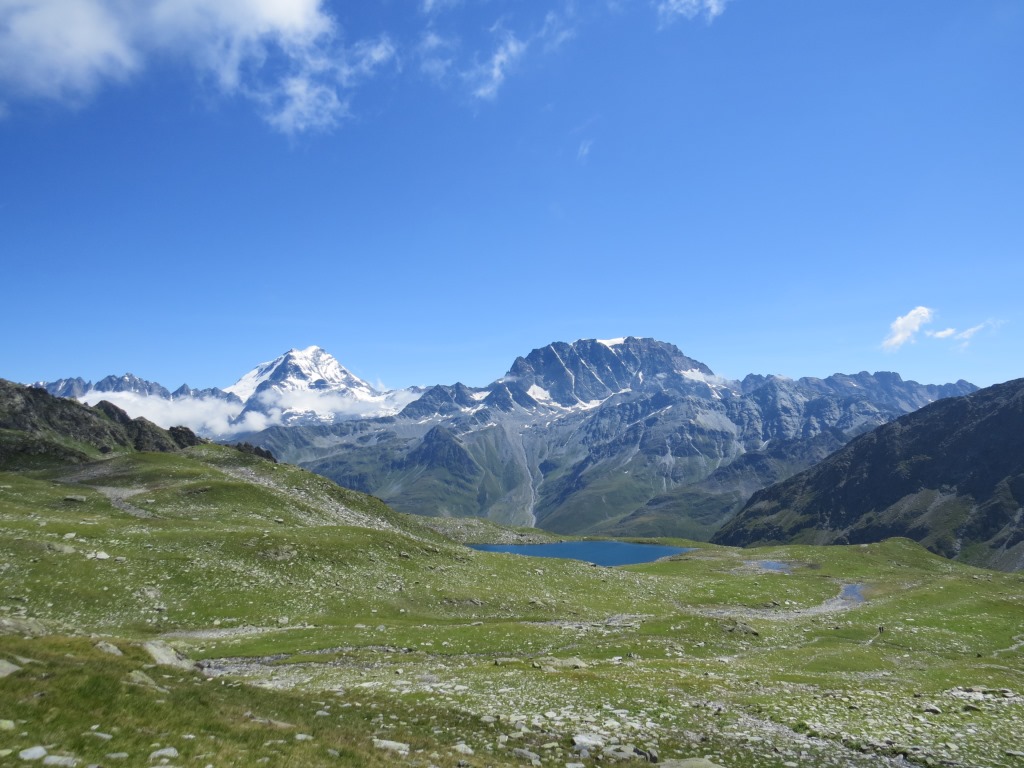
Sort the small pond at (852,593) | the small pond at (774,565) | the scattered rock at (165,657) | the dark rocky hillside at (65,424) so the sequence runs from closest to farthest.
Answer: the scattered rock at (165,657)
the small pond at (852,593)
the small pond at (774,565)
the dark rocky hillside at (65,424)

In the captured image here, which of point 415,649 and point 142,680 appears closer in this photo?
point 142,680

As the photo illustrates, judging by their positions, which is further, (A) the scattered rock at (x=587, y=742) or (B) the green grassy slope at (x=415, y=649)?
(A) the scattered rock at (x=587, y=742)

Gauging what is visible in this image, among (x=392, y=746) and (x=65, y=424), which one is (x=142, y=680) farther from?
(x=65, y=424)

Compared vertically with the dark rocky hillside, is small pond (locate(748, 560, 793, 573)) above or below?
below

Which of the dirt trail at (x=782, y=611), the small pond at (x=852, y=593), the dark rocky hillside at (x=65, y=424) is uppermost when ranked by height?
the dark rocky hillside at (x=65, y=424)

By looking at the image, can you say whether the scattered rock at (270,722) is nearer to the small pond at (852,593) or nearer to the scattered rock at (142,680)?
the scattered rock at (142,680)

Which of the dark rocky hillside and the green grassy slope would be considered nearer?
the green grassy slope

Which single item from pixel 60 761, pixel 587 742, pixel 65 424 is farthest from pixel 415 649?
pixel 65 424

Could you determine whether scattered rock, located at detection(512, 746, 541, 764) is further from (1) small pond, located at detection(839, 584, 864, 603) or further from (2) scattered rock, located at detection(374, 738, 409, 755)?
(1) small pond, located at detection(839, 584, 864, 603)

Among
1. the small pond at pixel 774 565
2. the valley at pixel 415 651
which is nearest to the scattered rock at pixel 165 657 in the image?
the valley at pixel 415 651

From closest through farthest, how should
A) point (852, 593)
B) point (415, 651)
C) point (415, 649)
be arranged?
1. point (415, 651)
2. point (415, 649)
3. point (852, 593)

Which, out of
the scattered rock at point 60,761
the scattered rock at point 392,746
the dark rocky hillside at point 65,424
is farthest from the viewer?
the dark rocky hillside at point 65,424

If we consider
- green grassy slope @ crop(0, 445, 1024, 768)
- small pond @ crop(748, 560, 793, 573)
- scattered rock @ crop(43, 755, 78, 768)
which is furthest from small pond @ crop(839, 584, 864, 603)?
scattered rock @ crop(43, 755, 78, 768)

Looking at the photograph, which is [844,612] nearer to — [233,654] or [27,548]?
Result: [233,654]
